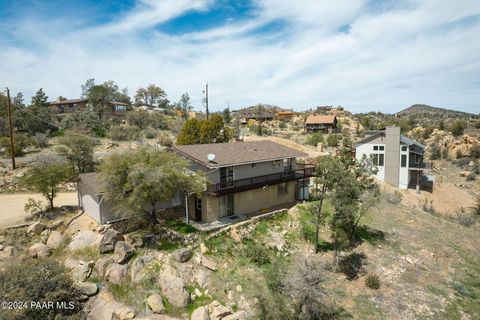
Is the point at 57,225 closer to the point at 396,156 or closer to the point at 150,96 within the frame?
the point at 396,156

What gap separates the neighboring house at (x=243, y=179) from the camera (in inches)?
947

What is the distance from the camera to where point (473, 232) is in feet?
96.6

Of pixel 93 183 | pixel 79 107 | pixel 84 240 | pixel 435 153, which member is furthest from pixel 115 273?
pixel 79 107

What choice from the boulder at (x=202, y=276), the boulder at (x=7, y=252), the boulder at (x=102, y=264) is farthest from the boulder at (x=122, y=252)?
the boulder at (x=7, y=252)

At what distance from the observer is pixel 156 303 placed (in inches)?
631

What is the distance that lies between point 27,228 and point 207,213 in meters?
13.3

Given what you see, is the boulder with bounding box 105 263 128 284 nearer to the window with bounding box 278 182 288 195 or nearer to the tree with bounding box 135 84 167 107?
the window with bounding box 278 182 288 195

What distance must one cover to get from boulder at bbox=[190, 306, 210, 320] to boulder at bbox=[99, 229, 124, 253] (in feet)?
24.3

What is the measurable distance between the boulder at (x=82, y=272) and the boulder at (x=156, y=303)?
4539mm

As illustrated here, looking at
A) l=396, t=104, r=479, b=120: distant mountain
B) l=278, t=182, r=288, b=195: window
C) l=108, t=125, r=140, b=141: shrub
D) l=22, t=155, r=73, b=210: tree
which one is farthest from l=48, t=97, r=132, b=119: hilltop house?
l=396, t=104, r=479, b=120: distant mountain

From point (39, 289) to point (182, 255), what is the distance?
7.57 meters

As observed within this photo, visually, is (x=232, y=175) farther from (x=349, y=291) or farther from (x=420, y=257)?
(x=420, y=257)

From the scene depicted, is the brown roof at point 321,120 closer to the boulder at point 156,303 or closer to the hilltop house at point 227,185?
the hilltop house at point 227,185

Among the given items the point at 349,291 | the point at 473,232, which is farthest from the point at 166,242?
the point at 473,232
